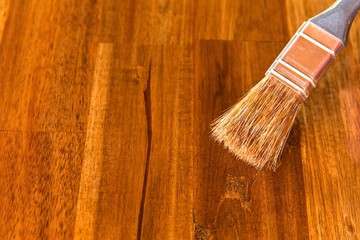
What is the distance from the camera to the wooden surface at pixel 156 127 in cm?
69

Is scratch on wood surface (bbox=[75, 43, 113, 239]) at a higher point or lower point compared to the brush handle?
lower

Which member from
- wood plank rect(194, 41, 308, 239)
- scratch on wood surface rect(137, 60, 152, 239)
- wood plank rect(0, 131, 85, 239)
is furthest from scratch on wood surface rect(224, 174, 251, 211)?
wood plank rect(0, 131, 85, 239)

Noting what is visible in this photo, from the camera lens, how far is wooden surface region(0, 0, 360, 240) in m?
0.69

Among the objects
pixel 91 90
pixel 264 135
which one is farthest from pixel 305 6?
pixel 91 90

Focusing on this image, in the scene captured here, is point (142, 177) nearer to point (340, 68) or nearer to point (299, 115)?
point (299, 115)

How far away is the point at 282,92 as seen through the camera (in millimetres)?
690

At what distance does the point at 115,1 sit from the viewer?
0.86 metres

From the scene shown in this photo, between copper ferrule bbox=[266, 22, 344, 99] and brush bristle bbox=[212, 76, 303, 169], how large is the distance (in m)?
0.02

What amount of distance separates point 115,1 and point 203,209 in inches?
17.3

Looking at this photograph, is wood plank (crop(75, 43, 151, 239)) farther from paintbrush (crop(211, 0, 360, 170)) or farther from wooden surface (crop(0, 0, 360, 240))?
paintbrush (crop(211, 0, 360, 170))

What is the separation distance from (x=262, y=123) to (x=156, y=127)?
18cm

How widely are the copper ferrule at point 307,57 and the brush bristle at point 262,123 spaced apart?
20 millimetres

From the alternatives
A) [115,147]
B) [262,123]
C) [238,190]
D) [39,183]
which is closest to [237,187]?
[238,190]

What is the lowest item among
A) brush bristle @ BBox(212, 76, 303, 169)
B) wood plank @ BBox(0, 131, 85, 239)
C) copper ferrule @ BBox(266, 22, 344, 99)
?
wood plank @ BBox(0, 131, 85, 239)
